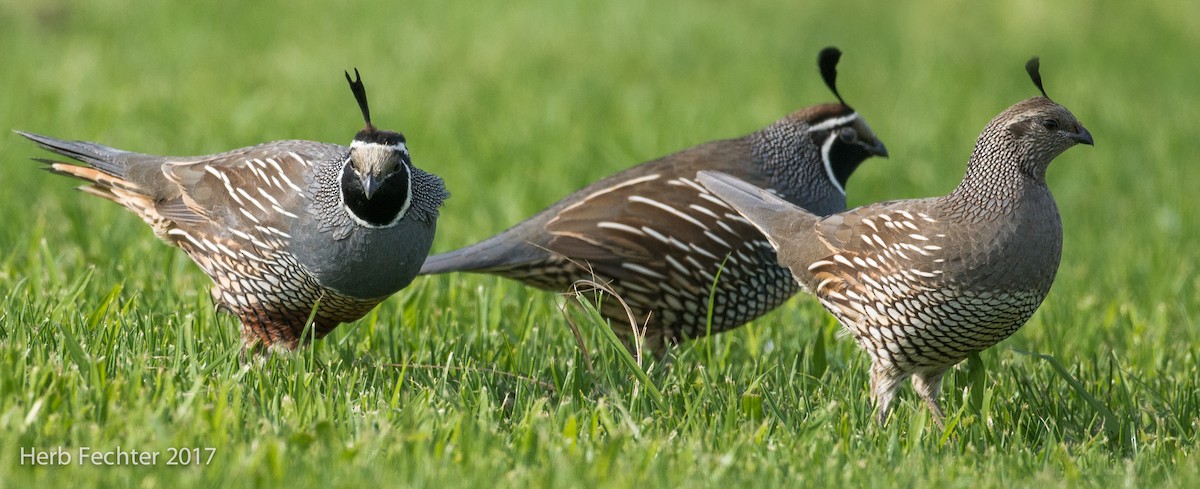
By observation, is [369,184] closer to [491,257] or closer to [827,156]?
[491,257]

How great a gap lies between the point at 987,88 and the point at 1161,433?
25.9ft

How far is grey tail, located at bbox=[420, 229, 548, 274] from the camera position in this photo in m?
5.55

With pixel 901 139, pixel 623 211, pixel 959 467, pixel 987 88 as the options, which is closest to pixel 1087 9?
pixel 987 88

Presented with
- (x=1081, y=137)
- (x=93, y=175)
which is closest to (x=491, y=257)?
(x=93, y=175)

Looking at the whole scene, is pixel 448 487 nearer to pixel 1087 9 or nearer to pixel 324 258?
pixel 324 258

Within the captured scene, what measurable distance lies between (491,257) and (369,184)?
1196mm

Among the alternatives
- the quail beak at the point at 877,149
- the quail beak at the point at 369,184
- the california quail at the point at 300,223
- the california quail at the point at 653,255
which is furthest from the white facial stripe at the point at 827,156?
the quail beak at the point at 369,184

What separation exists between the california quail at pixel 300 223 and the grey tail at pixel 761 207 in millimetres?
1297

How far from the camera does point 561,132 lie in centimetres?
982

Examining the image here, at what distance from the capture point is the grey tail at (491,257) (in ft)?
18.2

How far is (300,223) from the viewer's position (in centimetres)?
478

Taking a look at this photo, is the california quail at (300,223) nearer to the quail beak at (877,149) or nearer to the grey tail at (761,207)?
the grey tail at (761,207)

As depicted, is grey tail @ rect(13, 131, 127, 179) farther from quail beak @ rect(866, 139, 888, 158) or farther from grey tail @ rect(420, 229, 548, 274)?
quail beak @ rect(866, 139, 888, 158)

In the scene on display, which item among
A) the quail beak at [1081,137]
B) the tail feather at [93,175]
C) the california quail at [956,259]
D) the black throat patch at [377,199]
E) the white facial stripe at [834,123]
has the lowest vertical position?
the california quail at [956,259]
